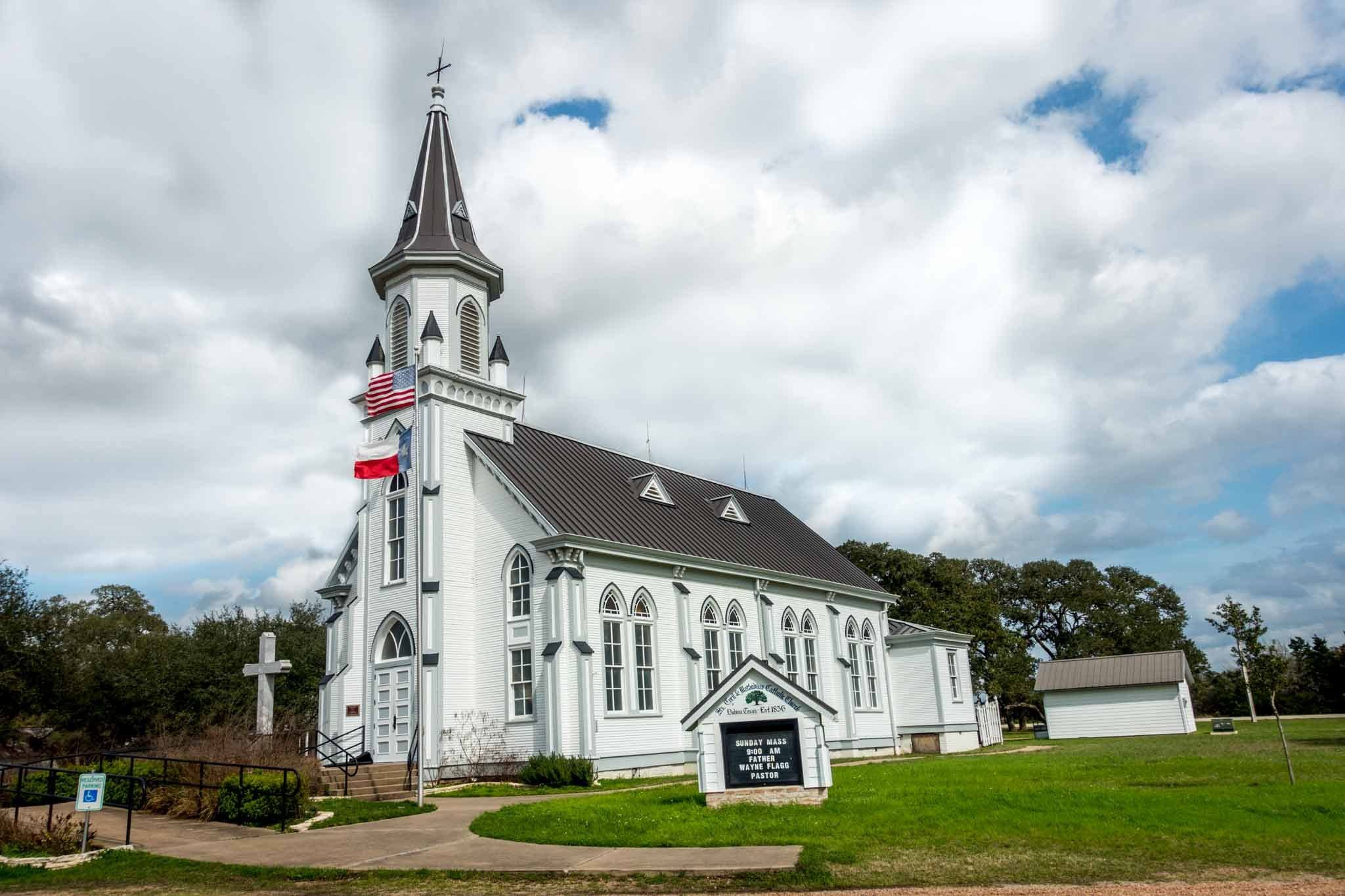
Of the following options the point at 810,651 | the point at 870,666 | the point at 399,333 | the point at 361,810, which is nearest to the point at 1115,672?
the point at 870,666

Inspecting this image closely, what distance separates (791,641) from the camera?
34781 mm

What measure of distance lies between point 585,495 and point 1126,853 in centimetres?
2042

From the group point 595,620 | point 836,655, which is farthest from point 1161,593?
point 595,620

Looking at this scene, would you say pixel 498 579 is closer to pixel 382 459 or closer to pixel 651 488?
pixel 382 459

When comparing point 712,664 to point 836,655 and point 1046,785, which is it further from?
point 1046,785

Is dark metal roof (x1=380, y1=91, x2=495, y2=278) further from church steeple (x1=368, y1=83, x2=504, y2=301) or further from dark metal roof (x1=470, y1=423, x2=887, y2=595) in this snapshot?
dark metal roof (x1=470, y1=423, x2=887, y2=595)

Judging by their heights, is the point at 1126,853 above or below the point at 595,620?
below

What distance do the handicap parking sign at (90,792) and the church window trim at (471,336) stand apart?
1781 cm

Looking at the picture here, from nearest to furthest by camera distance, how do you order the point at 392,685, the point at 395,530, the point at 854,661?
the point at 392,685 < the point at 395,530 < the point at 854,661

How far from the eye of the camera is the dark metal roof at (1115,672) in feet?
147

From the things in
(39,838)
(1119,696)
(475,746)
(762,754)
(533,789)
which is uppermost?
(1119,696)

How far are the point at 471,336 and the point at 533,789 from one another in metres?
13.6

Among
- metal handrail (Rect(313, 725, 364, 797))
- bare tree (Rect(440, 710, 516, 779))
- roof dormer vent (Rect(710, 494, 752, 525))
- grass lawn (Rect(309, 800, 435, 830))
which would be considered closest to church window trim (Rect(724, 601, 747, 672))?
roof dormer vent (Rect(710, 494, 752, 525))

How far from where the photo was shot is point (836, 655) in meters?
36.8
